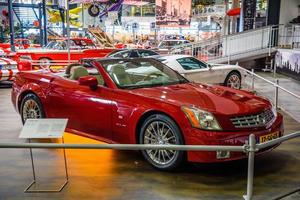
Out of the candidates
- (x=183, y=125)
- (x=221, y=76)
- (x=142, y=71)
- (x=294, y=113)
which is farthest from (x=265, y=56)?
(x=183, y=125)

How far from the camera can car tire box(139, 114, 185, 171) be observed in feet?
14.1

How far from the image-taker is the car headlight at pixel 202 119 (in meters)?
4.12

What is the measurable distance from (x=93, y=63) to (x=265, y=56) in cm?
1348

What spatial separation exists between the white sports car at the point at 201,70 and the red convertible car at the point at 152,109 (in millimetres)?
4011

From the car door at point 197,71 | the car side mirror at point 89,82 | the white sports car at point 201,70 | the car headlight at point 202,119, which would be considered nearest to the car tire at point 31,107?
the car side mirror at point 89,82

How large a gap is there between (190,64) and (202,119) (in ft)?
19.8

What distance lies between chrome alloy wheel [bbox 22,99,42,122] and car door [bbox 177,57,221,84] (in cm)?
456

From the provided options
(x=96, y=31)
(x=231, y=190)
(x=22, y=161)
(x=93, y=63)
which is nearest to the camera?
(x=231, y=190)

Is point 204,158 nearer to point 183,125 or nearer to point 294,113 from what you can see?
point 183,125

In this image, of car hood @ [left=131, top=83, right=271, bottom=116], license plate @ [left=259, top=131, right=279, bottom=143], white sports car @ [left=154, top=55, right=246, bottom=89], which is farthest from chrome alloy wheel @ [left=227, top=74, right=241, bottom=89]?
license plate @ [left=259, top=131, right=279, bottom=143]

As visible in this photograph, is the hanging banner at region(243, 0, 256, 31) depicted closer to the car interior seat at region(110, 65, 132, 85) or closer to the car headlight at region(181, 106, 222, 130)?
the car interior seat at region(110, 65, 132, 85)

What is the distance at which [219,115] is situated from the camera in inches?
164

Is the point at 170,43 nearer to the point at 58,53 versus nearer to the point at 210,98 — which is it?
the point at 58,53

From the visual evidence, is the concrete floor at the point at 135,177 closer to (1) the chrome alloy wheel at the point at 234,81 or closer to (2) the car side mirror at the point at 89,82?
(2) the car side mirror at the point at 89,82
